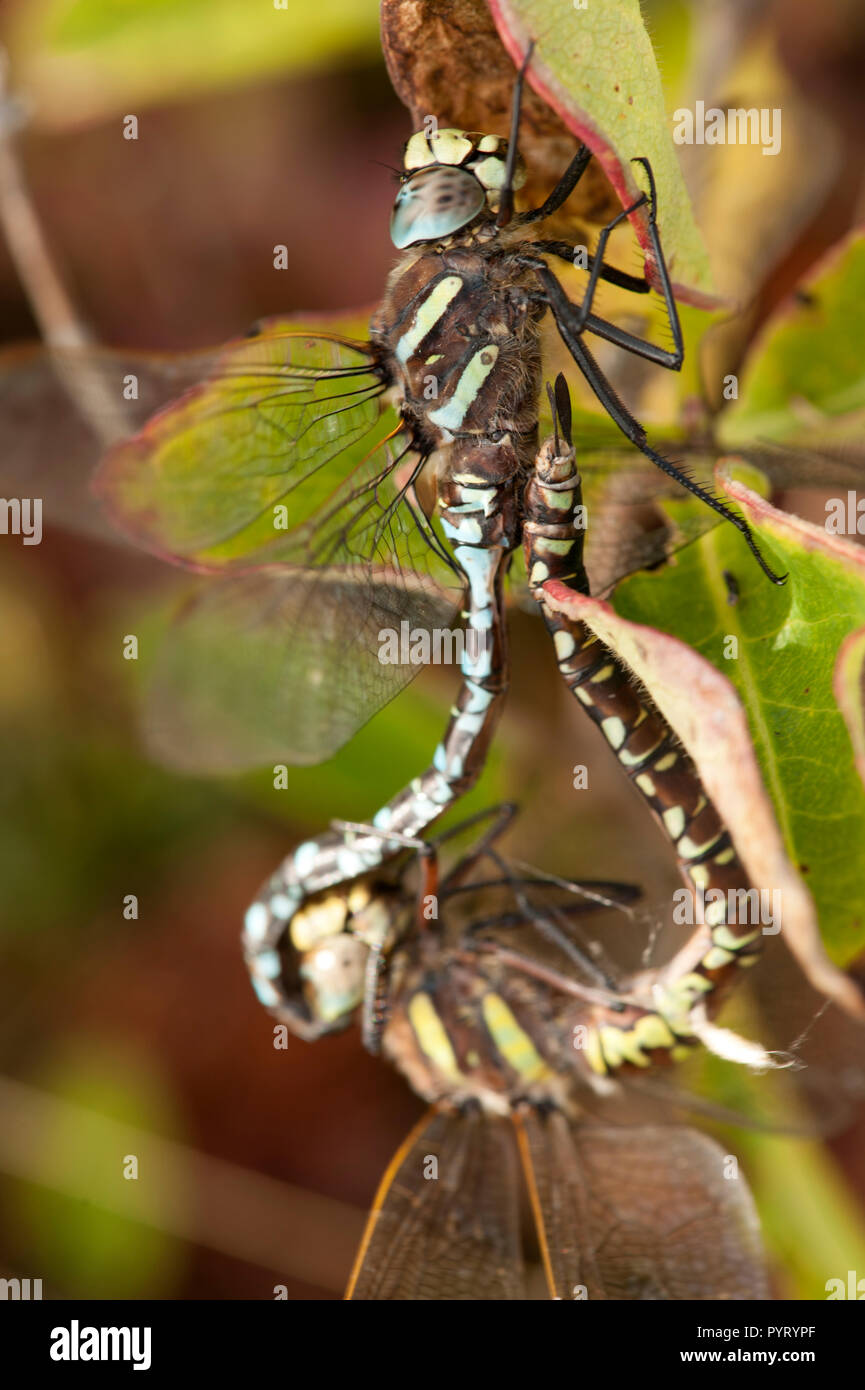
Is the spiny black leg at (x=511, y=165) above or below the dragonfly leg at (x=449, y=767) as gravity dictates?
above

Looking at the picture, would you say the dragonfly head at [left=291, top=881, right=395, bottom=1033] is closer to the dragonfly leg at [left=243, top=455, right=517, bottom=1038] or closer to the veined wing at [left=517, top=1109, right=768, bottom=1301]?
the dragonfly leg at [left=243, top=455, right=517, bottom=1038]

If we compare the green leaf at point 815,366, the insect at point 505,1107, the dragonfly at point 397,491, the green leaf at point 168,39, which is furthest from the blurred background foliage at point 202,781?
the dragonfly at point 397,491

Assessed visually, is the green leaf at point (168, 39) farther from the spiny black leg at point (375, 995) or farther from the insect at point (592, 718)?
the spiny black leg at point (375, 995)

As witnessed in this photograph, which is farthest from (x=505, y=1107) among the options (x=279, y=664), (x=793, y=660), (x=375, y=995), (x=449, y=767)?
(x=793, y=660)

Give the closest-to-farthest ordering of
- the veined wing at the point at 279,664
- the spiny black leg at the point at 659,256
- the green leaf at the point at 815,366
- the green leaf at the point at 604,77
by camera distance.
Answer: the green leaf at the point at 604,77
the spiny black leg at the point at 659,256
the veined wing at the point at 279,664
the green leaf at the point at 815,366

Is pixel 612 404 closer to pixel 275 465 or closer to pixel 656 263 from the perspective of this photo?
pixel 656 263

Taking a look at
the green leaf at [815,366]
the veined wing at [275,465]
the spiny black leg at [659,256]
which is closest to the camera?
the spiny black leg at [659,256]

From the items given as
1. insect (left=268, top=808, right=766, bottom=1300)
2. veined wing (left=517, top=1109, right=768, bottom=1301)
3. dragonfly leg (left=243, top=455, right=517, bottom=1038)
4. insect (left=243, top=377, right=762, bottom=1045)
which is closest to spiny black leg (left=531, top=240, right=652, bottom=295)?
insect (left=243, top=377, right=762, bottom=1045)
